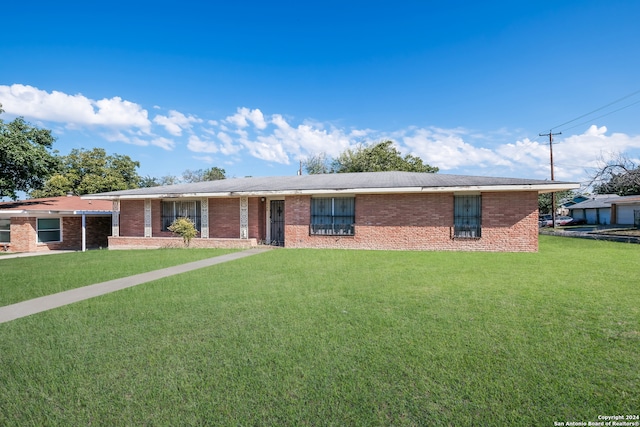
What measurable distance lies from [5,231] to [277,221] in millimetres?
15639

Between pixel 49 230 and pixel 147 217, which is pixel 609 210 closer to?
pixel 147 217

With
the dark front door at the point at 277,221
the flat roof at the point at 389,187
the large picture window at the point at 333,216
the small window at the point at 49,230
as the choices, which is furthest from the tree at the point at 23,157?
the large picture window at the point at 333,216

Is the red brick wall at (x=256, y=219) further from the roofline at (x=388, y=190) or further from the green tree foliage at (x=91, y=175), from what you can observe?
the green tree foliage at (x=91, y=175)

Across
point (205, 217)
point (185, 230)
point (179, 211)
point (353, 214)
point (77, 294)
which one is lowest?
point (77, 294)

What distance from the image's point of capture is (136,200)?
1733 centimetres

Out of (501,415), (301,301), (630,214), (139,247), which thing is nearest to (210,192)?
(139,247)

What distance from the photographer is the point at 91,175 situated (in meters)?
32.0

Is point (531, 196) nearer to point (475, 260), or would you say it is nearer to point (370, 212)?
point (475, 260)

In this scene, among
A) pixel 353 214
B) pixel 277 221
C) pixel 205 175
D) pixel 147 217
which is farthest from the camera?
pixel 205 175

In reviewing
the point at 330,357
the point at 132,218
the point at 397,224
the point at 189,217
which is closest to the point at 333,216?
the point at 397,224

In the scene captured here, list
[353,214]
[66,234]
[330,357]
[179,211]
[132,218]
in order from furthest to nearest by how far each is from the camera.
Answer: [66,234]
[132,218]
[179,211]
[353,214]
[330,357]

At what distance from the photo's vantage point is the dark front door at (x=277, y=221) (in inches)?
620

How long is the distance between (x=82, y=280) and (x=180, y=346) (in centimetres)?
581

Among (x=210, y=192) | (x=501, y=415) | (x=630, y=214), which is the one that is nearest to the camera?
(x=501, y=415)
